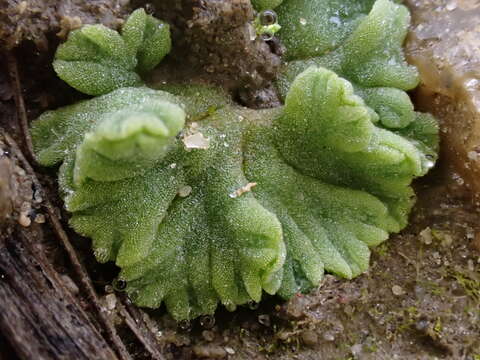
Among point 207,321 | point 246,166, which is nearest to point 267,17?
point 246,166

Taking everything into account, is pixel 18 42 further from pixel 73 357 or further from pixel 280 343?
pixel 280 343

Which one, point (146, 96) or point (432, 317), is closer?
point (146, 96)

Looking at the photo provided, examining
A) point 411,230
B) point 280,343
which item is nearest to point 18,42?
point 280,343

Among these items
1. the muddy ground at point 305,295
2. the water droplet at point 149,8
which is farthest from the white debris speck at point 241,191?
the water droplet at point 149,8

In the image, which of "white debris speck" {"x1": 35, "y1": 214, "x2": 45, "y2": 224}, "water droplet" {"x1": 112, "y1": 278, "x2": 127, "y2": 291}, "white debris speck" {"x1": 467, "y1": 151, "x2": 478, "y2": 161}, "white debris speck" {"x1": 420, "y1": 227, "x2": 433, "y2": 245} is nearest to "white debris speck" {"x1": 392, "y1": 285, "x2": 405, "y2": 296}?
"white debris speck" {"x1": 420, "y1": 227, "x2": 433, "y2": 245}

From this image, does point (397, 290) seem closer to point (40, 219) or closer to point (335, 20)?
point (335, 20)

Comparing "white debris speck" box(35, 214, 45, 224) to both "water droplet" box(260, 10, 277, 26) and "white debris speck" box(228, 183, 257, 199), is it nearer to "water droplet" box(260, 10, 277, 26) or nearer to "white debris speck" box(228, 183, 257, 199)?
"white debris speck" box(228, 183, 257, 199)
